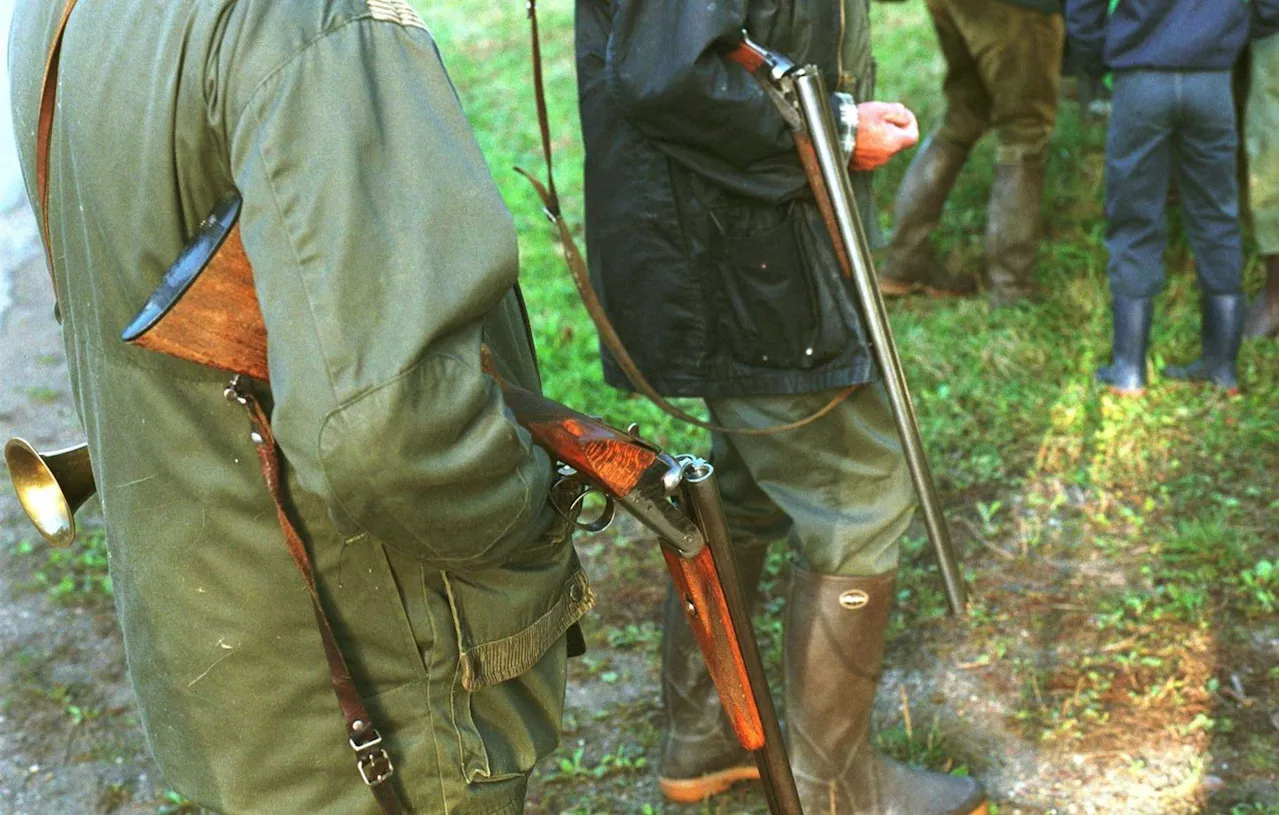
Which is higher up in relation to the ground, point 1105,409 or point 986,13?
point 986,13

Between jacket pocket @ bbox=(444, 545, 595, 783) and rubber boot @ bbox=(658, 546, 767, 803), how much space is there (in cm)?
111

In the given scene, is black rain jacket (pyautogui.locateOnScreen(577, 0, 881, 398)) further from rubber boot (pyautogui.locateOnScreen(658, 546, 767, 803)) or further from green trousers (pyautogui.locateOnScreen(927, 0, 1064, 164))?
green trousers (pyautogui.locateOnScreen(927, 0, 1064, 164))

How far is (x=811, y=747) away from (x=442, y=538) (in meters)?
1.50

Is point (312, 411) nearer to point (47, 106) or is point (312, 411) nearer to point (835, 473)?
point (47, 106)

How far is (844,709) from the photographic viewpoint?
282 centimetres

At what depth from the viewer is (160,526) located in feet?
5.74

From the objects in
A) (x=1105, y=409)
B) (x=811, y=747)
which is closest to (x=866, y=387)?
(x=811, y=747)

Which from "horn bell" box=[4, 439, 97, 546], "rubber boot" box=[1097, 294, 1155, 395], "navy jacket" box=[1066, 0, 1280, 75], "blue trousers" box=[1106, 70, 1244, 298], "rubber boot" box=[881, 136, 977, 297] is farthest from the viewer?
"rubber boot" box=[881, 136, 977, 297]

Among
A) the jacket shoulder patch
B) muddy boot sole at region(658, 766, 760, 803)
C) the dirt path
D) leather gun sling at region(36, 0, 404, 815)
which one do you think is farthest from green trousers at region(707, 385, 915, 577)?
the dirt path

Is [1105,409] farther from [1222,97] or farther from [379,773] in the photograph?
[379,773]

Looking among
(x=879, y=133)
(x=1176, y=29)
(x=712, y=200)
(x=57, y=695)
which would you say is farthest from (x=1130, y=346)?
(x=57, y=695)

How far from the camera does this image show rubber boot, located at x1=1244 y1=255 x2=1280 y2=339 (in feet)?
15.6

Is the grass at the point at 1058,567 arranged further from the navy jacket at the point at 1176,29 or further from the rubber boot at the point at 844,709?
the navy jacket at the point at 1176,29

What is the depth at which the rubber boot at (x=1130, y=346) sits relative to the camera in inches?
178
